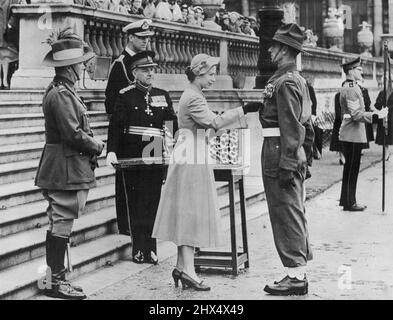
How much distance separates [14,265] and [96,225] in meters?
1.60

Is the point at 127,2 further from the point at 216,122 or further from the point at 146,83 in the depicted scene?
the point at 216,122

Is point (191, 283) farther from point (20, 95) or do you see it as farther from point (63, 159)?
point (20, 95)

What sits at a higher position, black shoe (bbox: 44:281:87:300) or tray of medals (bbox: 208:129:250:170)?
tray of medals (bbox: 208:129:250:170)

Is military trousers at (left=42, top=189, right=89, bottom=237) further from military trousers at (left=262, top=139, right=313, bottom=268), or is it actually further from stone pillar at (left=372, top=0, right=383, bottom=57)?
stone pillar at (left=372, top=0, right=383, bottom=57)

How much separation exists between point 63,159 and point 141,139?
69.5 inches

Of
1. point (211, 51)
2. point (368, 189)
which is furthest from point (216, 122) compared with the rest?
point (211, 51)

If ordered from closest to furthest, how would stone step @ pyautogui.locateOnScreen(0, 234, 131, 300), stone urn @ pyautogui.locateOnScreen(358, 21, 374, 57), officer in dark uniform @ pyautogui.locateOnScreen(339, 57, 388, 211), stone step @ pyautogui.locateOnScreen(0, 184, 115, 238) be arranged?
stone step @ pyautogui.locateOnScreen(0, 234, 131, 300) < stone step @ pyautogui.locateOnScreen(0, 184, 115, 238) < officer in dark uniform @ pyautogui.locateOnScreen(339, 57, 388, 211) < stone urn @ pyautogui.locateOnScreen(358, 21, 374, 57)

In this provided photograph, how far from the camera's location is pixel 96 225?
364 inches

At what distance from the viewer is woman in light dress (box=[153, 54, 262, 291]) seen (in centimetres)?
780

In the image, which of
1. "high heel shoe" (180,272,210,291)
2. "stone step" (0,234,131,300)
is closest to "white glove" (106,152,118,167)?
"stone step" (0,234,131,300)

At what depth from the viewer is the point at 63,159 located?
24.0ft

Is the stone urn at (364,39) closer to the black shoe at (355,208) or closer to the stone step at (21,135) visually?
the black shoe at (355,208)

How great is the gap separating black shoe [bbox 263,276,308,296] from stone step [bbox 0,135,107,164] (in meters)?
3.73

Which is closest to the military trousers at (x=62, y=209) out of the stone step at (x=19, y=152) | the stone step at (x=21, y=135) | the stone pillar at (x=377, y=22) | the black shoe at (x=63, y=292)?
the black shoe at (x=63, y=292)
